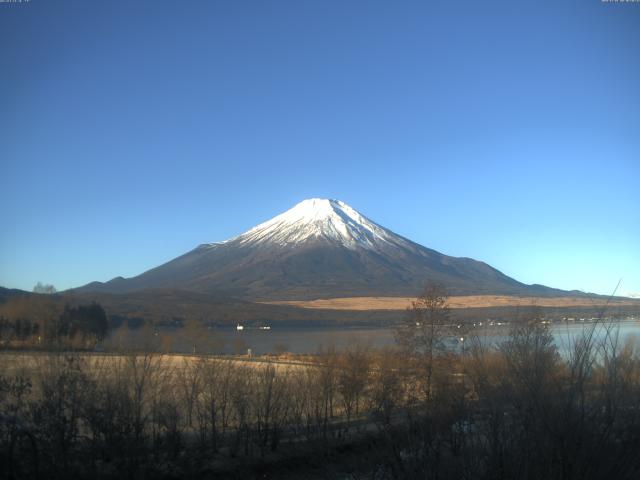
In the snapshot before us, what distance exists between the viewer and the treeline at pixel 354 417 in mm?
4730

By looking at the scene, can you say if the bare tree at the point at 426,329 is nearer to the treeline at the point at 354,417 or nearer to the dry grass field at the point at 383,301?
the treeline at the point at 354,417

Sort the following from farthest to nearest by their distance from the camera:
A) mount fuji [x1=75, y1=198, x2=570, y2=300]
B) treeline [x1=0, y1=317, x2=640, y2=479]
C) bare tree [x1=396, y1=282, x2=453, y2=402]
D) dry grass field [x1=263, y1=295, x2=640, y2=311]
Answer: mount fuji [x1=75, y1=198, x2=570, y2=300] < dry grass field [x1=263, y1=295, x2=640, y2=311] < bare tree [x1=396, y1=282, x2=453, y2=402] < treeline [x1=0, y1=317, x2=640, y2=479]

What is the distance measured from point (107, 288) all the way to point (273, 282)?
5045 centimetres

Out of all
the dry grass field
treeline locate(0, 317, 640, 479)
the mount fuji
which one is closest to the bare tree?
treeline locate(0, 317, 640, 479)

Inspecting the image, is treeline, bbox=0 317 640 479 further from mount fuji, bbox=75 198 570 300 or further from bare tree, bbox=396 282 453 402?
mount fuji, bbox=75 198 570 300

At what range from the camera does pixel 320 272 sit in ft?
550

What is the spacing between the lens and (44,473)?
7.32 meters

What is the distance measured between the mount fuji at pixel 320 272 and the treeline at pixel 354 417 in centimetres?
12251

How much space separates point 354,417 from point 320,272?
148404 millimetres

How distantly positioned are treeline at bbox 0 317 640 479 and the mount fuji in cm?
12251

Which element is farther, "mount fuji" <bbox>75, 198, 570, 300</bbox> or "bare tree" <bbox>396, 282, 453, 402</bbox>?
"mount fuji" <bbox>75, 198, 570, 300</bbox>

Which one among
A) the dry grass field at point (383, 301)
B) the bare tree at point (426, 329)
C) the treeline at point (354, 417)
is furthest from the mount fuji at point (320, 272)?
the treeline at point (354, 417)

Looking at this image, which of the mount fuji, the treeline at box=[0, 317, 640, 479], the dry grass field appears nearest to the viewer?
the treeline at box=[0, 317, 640, 479]

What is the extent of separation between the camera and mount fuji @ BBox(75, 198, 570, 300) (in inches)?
5817
